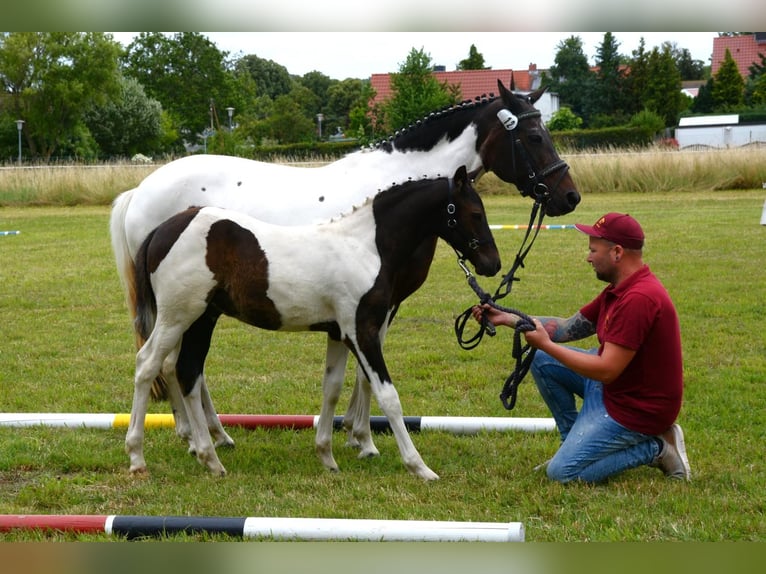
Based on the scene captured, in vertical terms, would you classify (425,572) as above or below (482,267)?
below

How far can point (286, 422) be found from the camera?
20.6ft

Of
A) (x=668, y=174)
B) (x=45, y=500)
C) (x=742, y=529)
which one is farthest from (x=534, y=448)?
(x=668, y=174)

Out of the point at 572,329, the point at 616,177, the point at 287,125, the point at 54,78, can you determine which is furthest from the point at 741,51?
the point at 572,329

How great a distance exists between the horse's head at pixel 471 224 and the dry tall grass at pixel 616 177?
66.5 ft

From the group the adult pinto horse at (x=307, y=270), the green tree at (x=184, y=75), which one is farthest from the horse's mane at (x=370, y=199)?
the green tree at (x=184, y=75)

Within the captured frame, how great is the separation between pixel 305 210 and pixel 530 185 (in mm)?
1544

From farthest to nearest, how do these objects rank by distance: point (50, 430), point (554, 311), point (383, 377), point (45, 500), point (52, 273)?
point (52, 273) → point (554, 311) → point (50, 430) → point (383, 377) → point (45, 500)

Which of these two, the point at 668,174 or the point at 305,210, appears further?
the point at 668,174

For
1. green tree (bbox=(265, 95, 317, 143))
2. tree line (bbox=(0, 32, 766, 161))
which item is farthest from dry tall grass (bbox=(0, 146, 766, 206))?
green tree (bbox=(265, 95, 317, 143))

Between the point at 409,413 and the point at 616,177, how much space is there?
2040cm

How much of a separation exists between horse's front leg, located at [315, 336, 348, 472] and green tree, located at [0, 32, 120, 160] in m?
42.3

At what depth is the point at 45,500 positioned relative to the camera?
15.9ft

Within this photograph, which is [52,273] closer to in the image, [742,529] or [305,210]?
[305,210]

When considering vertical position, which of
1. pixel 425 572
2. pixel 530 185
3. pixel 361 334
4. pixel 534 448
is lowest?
pixel 534 448
